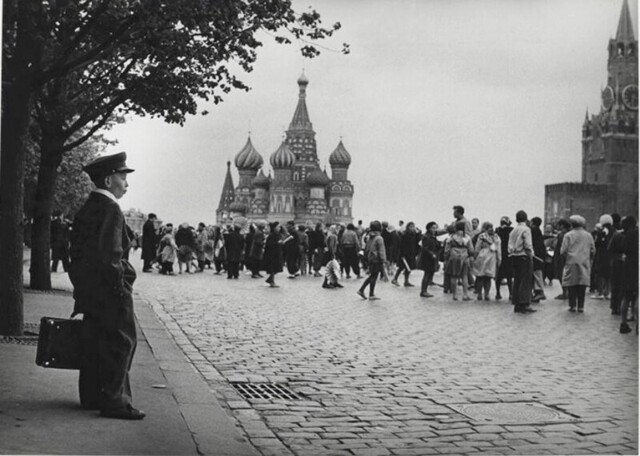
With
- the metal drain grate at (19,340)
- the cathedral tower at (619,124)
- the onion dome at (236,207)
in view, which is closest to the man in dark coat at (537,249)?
the cathedral tower at (619,124)

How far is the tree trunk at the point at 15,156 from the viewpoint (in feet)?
33.1

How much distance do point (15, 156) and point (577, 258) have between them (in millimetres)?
10438

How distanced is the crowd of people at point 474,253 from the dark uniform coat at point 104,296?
8.45 metres

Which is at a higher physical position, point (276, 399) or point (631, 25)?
point (631, 25)

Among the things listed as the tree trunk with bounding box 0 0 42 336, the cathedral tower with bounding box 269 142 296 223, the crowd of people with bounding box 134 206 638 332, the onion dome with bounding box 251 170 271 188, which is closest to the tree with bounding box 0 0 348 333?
the tree trunk with bounding box 0 0 42 336

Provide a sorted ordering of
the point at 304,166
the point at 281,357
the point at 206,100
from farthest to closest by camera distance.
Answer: the point at 304,166 → the point at 206,100 → the point at 281,357

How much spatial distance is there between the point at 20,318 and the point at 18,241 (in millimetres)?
856

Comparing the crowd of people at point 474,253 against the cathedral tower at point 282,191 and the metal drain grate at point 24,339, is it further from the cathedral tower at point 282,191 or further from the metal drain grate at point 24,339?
the cathedral tower at point 282,191

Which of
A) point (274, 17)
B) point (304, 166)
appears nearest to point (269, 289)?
point (274, 17)

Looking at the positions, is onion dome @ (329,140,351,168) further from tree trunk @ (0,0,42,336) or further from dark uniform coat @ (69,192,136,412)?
dark uniform coat @ (69,192,136,412)

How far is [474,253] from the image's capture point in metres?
20.0

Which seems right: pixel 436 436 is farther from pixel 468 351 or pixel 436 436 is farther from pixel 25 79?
pixel 25 79

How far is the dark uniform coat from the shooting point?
6.20 metres

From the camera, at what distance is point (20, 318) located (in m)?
10.2
